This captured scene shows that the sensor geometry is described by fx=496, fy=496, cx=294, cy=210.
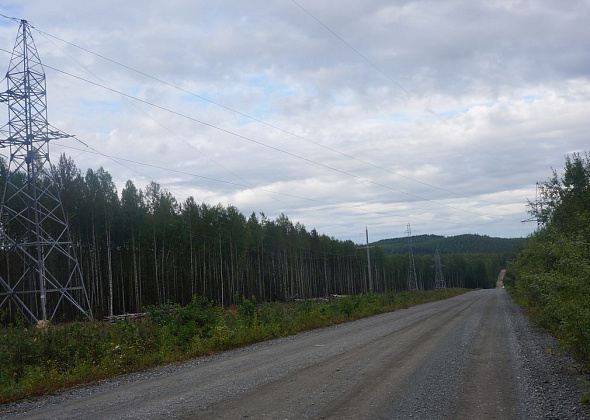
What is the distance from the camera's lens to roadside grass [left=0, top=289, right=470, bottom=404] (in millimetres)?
11211

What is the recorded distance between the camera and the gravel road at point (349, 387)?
283 inches

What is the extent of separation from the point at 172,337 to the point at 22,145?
410 inches

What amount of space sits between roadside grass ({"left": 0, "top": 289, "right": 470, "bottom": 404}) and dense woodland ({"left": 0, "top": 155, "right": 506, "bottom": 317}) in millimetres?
4822

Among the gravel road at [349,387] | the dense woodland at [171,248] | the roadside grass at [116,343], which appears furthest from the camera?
the dense woodland at [171,248]

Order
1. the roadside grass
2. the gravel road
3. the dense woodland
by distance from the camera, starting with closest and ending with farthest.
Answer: the gravel road < the roadside grass < the dense woodland

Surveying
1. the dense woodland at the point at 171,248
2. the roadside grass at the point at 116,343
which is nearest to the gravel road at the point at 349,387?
the roadside grass at the point at 116,343

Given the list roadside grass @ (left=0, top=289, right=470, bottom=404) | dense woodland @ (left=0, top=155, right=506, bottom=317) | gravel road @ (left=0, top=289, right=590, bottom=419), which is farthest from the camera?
dense woodland @ (left=0, top=155, right=506, bottom=317)

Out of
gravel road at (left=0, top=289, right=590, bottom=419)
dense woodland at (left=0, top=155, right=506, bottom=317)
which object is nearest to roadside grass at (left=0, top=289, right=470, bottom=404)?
gravel road at (left=0, top=289, right=590, bottom=419)

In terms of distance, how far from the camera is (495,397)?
7.77 m

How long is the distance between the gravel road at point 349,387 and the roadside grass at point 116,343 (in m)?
0.91

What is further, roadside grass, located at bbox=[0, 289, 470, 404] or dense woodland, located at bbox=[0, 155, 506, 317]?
dense woodland, located at bbox=[0, 155, 506, 317]

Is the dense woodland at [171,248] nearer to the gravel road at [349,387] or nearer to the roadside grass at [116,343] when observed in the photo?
the roadside grass at [116,343]

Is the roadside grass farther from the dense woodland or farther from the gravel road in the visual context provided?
the dense woodland

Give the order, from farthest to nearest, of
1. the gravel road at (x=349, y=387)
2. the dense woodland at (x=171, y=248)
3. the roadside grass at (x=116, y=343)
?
the dense woodland at (x=171, y=248) → the roadside grass at (x=116, y=343) → the gravel road at (x=349, y=387)
